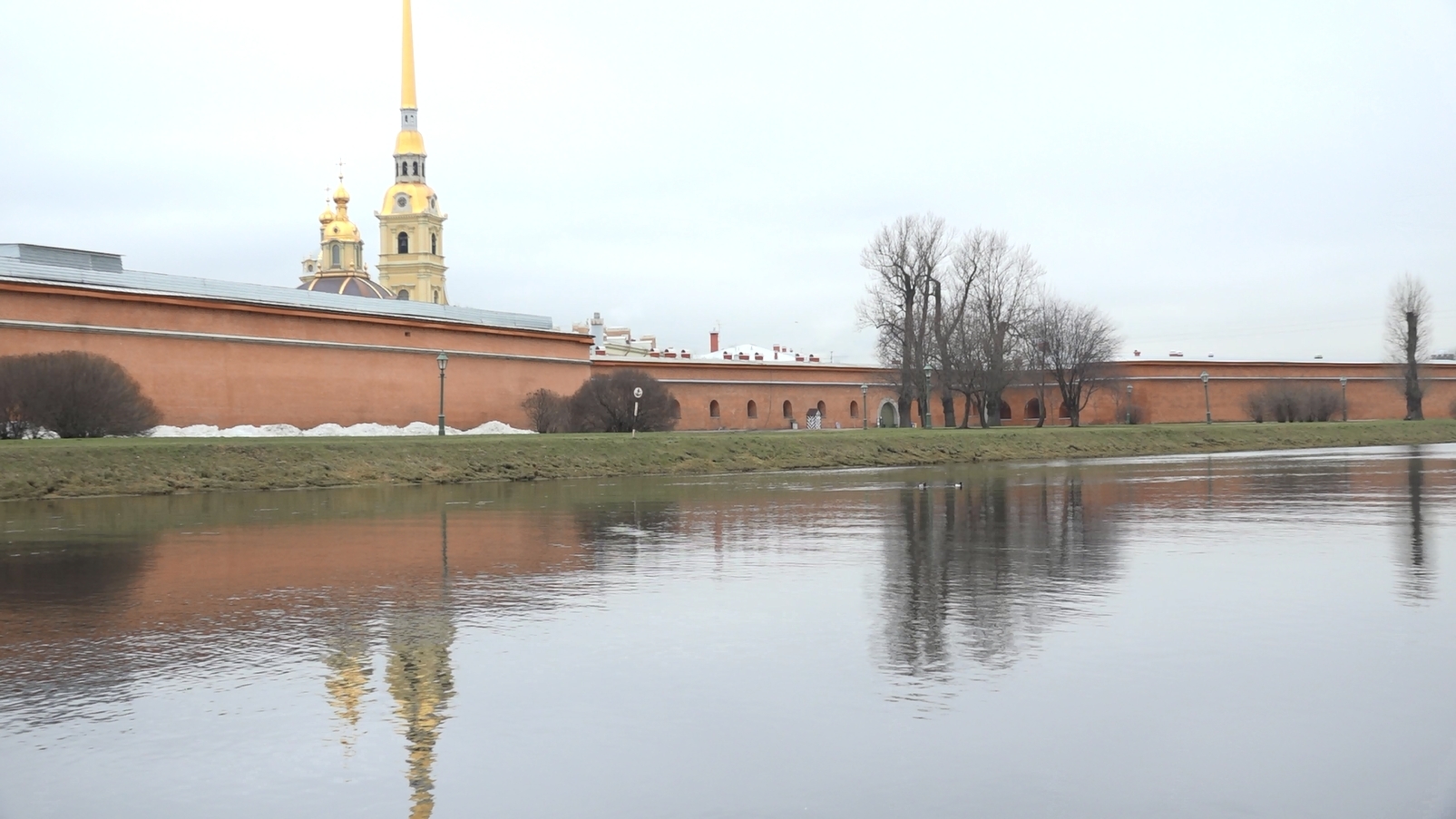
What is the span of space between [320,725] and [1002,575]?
238 inches

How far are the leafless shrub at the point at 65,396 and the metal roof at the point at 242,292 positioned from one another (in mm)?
3626

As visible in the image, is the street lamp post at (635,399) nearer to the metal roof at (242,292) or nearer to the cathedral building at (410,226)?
the metal roof at (242,292)

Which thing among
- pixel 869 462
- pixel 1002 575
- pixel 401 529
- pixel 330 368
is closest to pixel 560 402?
pixel 330 368

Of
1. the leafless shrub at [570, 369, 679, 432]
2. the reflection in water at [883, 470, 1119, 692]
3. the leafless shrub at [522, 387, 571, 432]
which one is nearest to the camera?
the reflection in water at [883, 470, 1119, 692]

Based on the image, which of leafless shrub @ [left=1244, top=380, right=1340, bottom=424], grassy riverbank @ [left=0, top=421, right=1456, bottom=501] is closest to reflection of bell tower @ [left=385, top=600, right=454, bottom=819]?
grassy riverbank @ [left=0, top=421, right=1456, bottom=501]

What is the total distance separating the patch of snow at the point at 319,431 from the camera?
112ft

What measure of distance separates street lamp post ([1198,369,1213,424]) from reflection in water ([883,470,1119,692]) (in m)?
46.3

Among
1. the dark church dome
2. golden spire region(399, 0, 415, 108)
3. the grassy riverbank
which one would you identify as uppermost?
golden spire region(399, 0, 415, 108)

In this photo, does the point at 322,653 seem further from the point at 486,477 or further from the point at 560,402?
the point at 560,402

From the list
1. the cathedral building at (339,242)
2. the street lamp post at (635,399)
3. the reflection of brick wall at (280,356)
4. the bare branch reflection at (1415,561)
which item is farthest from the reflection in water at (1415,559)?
the cathedral building at (339,242)

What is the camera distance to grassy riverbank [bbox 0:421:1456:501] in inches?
920

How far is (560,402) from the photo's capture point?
4625 centimetres

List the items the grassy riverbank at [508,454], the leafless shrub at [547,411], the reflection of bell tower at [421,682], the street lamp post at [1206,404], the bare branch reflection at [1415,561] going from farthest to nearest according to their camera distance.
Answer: the street lamp post at [1206,404] → the leafless shrub at [547,411] → the grassy riverbank at [508,454] → the bare branch reflection at [1415,561] → the reflection of bell tower at [421,682]

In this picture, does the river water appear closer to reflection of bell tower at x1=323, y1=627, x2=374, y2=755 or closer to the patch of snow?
reflection of bell tower at x1=323, y1=627, x2=374, y2=755
